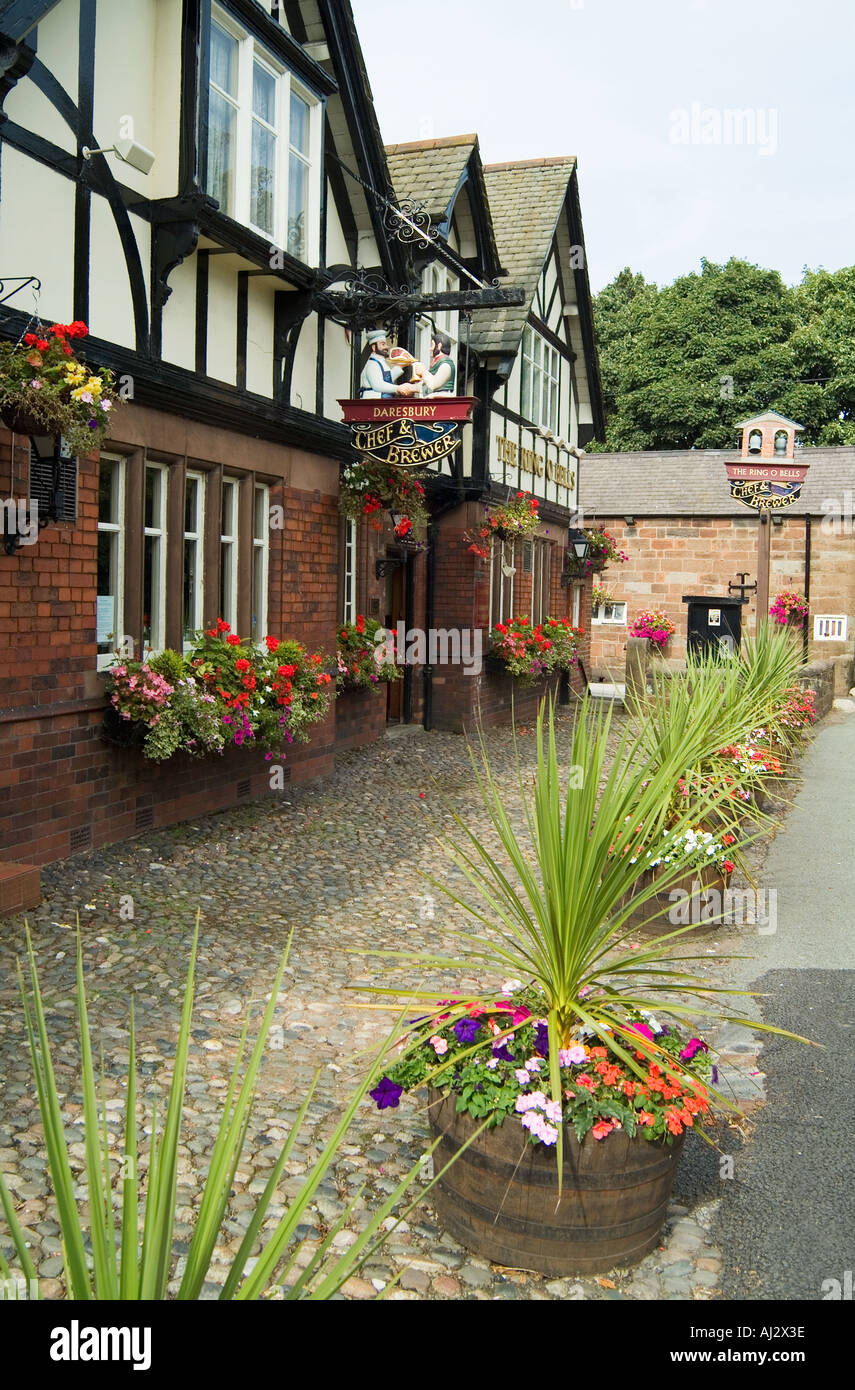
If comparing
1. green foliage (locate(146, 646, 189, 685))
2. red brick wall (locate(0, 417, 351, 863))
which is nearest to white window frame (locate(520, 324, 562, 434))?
red brick wall (locate(0, 417, 351, 863))

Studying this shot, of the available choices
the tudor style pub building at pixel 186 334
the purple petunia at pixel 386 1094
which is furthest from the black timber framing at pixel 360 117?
the purple petunia at pixel 386 1094

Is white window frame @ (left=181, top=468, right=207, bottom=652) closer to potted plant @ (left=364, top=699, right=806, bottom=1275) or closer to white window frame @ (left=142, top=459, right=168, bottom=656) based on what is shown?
white window frame @ (left=142, top=459, right=168, bottom=656)

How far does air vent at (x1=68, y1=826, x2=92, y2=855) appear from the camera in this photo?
25.4 ft

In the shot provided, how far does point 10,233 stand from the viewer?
6.91 metres

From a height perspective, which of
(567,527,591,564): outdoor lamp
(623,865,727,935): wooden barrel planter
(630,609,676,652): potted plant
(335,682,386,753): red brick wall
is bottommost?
(623,865,727,935): wooden barrel planter

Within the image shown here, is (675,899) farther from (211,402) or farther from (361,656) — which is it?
(361,656)

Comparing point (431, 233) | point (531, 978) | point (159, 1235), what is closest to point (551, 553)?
point (431, 233)

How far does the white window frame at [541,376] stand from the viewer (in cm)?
1772

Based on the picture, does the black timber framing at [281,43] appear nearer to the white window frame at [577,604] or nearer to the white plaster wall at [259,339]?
the white plaster wall at [259,339]

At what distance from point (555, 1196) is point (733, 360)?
1535 inches

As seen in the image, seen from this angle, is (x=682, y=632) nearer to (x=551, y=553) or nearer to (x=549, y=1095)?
(x=551, y=553)

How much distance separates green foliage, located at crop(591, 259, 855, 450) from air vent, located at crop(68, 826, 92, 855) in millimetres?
33748

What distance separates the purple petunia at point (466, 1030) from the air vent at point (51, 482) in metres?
4.71

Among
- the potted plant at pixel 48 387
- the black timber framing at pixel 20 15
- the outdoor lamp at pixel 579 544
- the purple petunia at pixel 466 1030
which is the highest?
the black timber framing at pixel 20 15
